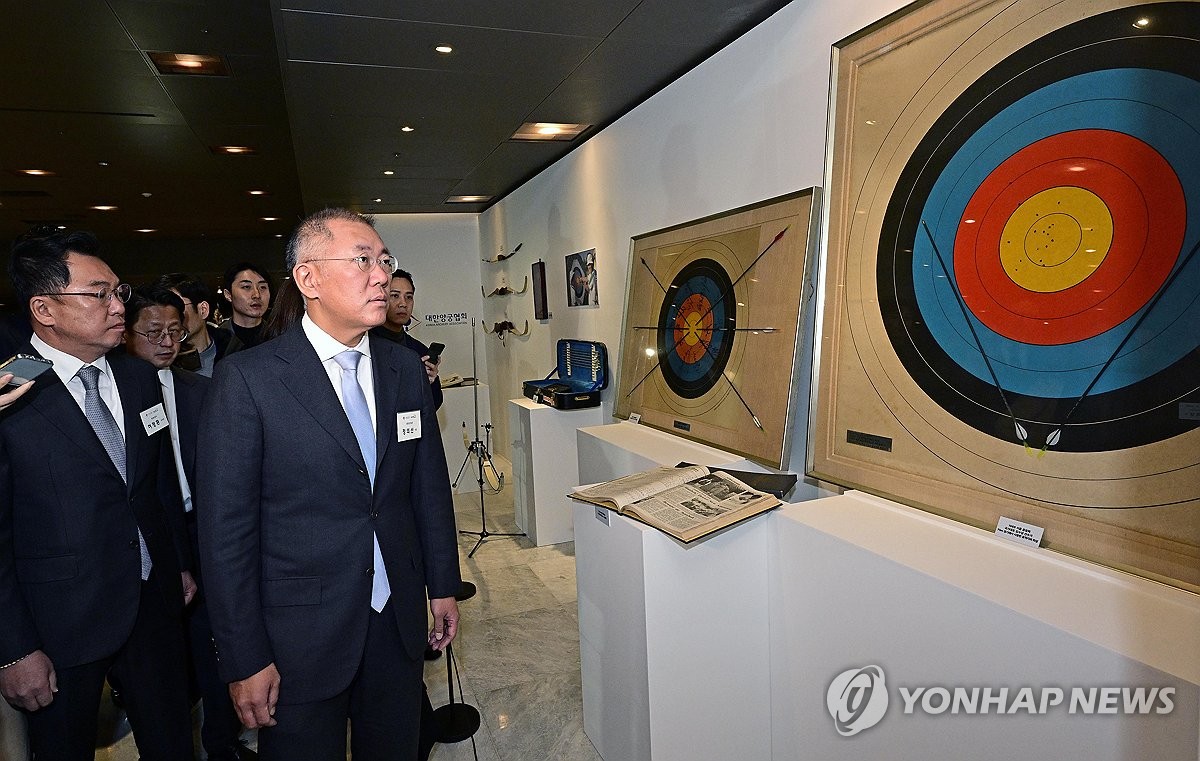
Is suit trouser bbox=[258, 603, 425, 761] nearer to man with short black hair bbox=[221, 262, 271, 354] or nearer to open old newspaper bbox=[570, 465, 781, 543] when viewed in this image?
open old newspaper bbox=[570, 465, 781, 543]

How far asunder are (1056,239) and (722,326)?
162 centimetres

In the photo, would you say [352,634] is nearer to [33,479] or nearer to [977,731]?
[33,479]

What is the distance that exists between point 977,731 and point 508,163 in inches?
205

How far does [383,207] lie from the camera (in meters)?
7.66

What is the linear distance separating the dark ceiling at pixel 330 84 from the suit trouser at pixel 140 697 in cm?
225

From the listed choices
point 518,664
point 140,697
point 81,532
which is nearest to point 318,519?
point 81,532

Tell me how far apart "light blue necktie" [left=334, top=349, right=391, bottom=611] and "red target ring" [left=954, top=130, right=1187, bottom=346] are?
1.59 metres

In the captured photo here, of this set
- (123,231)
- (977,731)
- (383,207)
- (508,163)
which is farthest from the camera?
(123,231)

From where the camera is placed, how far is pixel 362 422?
5.50 ft

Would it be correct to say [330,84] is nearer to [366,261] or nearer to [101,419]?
[101,419]

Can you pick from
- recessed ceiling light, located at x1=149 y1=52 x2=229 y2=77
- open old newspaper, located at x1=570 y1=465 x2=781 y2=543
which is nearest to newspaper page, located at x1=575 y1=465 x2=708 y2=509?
open old newspaper, located at x1=570 y1=465 x2=781 y2=543

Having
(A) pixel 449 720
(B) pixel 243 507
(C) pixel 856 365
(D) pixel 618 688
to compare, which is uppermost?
(C) pixel 856 365

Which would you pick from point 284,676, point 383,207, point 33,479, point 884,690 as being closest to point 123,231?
point 383,207

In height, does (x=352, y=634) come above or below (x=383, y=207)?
below
